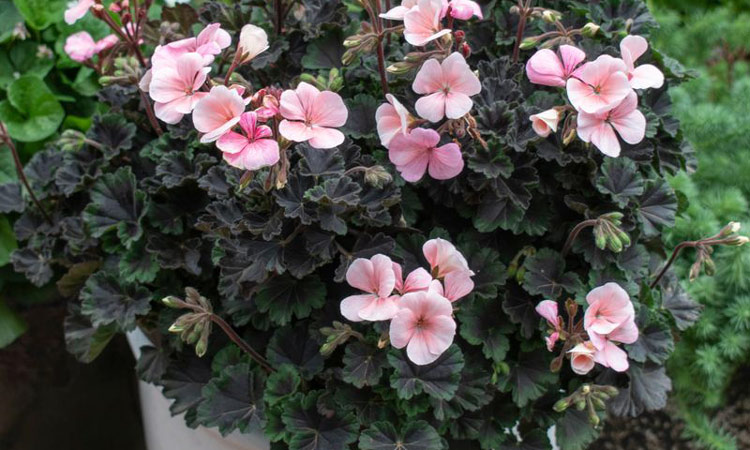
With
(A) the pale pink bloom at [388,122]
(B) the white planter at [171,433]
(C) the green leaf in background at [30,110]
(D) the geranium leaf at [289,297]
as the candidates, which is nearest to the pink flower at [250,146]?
(A) the pale pink bloom at [388,122]

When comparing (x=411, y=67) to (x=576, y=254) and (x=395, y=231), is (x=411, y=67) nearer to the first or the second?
(x=395, y=231)

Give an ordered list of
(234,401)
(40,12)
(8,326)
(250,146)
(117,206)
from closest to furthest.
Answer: (250,146) < (234,401) < (117,206) < (8,326) < (40,12)

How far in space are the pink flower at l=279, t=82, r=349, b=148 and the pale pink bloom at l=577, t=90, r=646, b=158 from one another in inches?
10.8

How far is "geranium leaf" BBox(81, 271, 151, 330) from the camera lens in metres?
1.11

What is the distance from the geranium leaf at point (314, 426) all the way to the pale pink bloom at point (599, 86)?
0.46m

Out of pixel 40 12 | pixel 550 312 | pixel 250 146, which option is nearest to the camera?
pixel 250 146

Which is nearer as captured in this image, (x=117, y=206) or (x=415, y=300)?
(x=415, y=300)

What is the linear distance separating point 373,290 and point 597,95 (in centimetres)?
33

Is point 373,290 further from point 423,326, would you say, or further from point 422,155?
point 422,155

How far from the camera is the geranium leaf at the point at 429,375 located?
3.04 ft

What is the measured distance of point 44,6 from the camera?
1.65 metres

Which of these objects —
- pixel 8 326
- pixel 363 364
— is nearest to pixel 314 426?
pixel 363 364

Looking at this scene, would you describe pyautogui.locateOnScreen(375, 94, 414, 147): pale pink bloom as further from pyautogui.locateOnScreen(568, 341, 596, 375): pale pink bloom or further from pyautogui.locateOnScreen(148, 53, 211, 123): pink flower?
pyautogui.locateOnScreen(568, 341, 596, 375): pale pink bloom

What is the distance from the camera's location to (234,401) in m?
1.04
